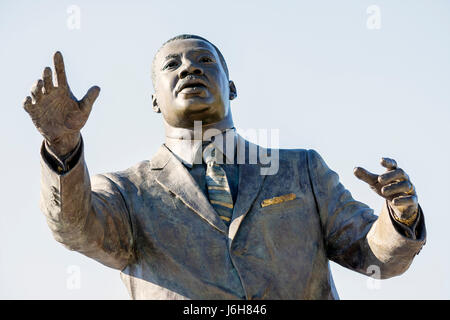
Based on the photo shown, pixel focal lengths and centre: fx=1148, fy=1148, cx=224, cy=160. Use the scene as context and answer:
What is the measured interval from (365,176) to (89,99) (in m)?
2.88

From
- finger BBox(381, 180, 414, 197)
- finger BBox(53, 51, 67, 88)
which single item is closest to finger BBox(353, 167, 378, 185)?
finger BBox(381, 180, 414, 197)

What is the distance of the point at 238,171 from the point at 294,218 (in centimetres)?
94

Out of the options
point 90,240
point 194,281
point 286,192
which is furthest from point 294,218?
point 90,240

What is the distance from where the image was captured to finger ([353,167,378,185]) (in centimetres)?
1138

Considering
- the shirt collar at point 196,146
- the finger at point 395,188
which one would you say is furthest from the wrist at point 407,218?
the shirt collar at point 196,146

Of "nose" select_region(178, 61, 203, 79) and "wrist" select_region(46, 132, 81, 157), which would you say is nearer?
"wrist" select_region(46, 132, 81, 157)

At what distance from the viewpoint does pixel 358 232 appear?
12.7 meters

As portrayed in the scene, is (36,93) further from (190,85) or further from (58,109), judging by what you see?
(190,85)

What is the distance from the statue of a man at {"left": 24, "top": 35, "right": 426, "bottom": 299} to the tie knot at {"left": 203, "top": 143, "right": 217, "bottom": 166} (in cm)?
1

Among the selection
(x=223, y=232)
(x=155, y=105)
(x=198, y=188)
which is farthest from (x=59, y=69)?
(x=155, y=105)

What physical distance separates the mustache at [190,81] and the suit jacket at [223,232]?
0.89 metres

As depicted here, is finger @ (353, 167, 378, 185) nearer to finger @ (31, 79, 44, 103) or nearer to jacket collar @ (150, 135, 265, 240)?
jacket collar @ (150, 135, 265, 240)

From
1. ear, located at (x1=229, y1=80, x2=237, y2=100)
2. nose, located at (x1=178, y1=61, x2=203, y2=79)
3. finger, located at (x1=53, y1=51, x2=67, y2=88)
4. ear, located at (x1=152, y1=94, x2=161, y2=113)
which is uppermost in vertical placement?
finger, located at (x1=53, y1=51, x2=67, y2=88)

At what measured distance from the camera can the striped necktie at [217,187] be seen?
12.6m
